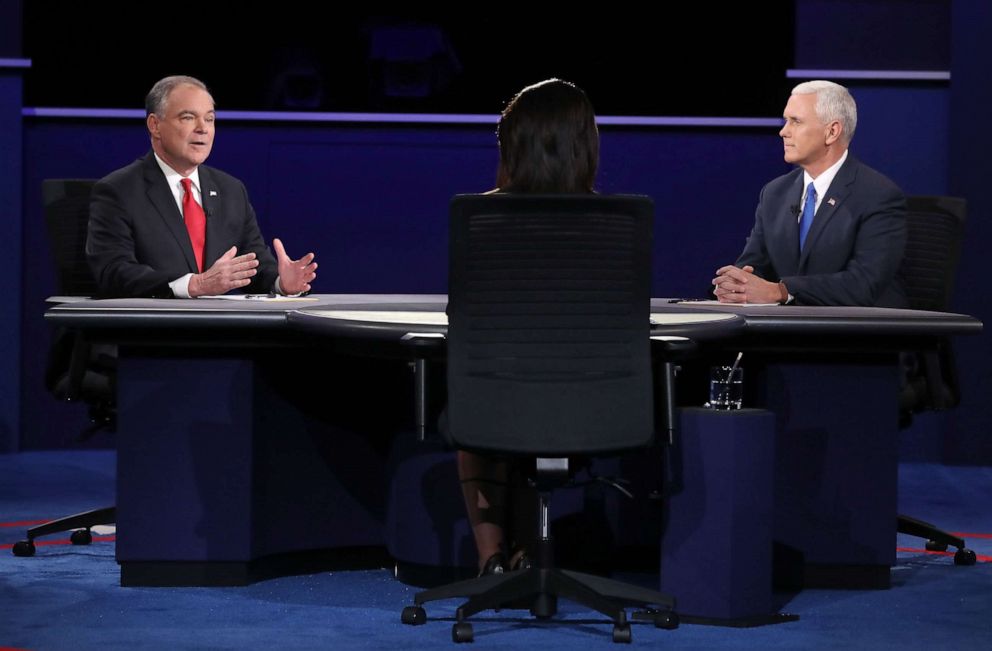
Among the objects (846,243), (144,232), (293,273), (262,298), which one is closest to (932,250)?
(846,243)

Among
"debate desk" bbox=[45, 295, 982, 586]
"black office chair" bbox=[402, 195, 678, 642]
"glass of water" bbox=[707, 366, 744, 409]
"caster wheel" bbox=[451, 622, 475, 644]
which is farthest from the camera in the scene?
"debate desk" bbox=[45, 295, 982, 586]

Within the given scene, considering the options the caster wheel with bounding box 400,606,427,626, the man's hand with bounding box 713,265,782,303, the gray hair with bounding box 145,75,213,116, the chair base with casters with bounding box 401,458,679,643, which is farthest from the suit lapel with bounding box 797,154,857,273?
the gray hair with bounding box 145,75,213,116

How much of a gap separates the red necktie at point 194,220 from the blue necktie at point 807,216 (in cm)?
196

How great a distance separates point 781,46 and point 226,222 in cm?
327

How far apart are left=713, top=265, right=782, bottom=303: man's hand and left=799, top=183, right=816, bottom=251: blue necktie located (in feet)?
1.05

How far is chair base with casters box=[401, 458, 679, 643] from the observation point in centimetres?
362

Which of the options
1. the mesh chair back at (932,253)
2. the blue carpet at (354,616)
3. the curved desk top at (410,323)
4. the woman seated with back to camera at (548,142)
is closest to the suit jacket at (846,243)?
the mesh chair back at (932,253)

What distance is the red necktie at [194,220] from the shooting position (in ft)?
16.6

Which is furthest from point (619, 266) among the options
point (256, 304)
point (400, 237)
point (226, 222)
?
point (400, 237)

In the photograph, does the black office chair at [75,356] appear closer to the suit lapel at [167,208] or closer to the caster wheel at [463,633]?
the suit lapel at [167,208]

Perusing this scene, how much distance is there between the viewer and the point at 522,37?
24.0 ft

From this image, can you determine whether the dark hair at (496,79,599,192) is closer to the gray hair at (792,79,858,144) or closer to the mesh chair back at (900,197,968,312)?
the gray hair at (792,79,858,144)

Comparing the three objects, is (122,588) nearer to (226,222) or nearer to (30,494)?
(226,222)

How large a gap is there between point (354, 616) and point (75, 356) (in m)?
1.30
